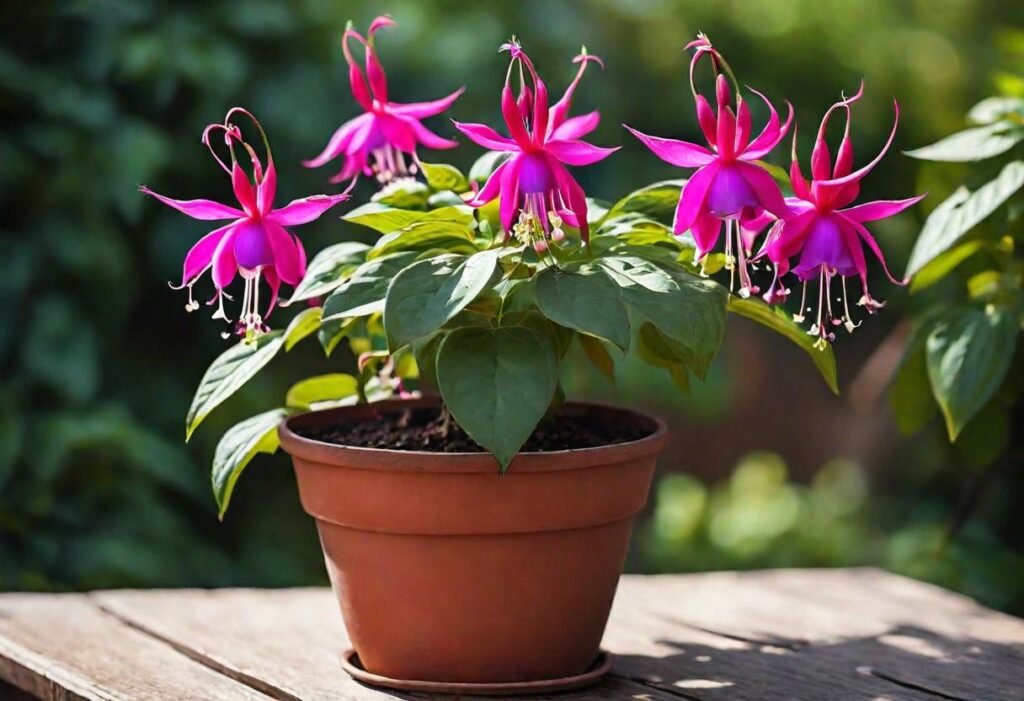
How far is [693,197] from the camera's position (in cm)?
97

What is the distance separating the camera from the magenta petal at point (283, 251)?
40.3 inches

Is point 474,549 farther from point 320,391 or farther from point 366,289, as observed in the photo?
point 320,391

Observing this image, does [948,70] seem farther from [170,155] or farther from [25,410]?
[25,410]

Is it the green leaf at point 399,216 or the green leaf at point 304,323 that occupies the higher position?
the green leaf at point 399,216

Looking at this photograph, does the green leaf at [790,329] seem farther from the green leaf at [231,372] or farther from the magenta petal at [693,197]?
the green leaf at [231,372]

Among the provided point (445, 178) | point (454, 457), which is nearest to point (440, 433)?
point (454, 457)

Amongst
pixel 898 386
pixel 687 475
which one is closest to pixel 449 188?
pixel 898 386

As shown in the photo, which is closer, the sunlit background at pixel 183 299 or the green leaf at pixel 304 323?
the green leaf at pixel 304 323

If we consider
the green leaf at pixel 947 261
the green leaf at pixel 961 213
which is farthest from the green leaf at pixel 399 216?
the green leaf at pixel 947 261

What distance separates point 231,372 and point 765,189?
1.43 ft

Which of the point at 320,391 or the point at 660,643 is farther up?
the point at 320,391

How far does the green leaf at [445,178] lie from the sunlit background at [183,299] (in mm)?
745

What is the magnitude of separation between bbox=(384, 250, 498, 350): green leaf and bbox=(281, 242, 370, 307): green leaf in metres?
0.12

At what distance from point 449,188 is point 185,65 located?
3.69 ft
